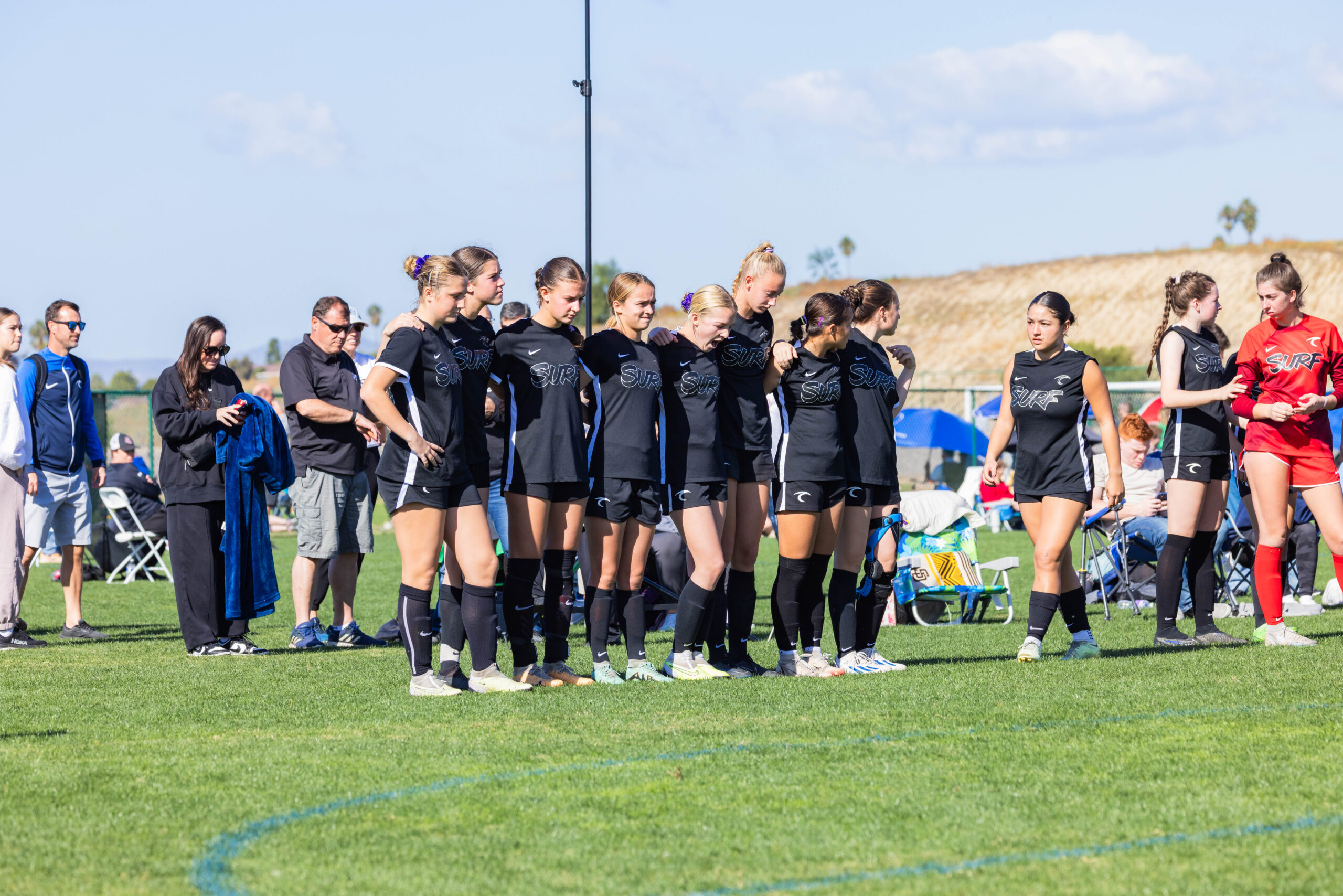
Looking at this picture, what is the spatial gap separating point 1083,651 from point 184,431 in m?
5.21

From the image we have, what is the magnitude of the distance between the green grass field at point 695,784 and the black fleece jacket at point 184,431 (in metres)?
1.55

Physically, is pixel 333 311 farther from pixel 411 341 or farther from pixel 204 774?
pixel 204 774

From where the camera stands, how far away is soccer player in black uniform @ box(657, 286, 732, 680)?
6.66m

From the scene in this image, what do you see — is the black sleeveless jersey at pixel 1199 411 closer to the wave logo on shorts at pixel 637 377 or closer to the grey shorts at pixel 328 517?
the wave logo on shorts at pixel 637 377

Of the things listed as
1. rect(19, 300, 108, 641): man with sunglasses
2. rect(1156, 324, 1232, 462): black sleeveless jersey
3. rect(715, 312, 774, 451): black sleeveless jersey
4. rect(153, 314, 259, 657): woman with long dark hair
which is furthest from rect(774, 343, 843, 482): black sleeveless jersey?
rect(19, 300, 108, 641): man with sunglasses

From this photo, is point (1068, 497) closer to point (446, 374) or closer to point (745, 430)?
point (745, 430)

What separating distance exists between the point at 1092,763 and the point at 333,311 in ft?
19.3

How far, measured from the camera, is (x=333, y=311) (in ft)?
29.4

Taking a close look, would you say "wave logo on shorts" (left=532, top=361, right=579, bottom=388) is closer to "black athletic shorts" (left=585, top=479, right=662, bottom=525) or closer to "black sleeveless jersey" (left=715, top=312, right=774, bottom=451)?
"black athletic shorts" (left=585, top=479, right=662, bottom=525)

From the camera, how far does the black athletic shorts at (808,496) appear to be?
681cm

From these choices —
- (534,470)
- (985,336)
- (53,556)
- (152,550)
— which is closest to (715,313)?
(534,470)

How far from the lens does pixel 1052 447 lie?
7.26 m

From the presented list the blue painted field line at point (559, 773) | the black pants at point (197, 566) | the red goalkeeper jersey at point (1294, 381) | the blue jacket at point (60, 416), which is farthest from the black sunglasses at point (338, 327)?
the red goalkeeper jersey at point (1294, 381)

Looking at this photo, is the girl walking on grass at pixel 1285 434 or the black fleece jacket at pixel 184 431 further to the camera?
the black fleece jacket at pixel 184 431
